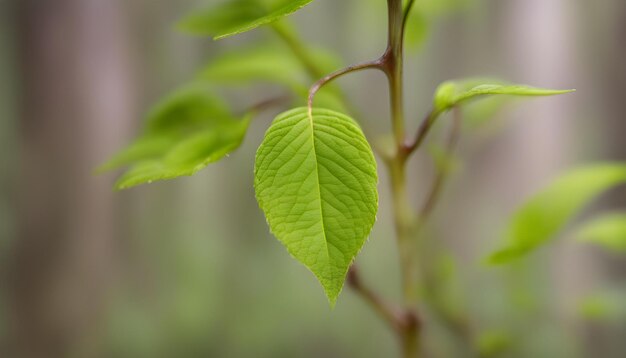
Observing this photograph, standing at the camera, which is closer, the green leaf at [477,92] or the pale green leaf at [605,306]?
the green leaf at [477,92]

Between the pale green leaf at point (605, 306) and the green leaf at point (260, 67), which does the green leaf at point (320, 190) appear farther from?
the pale green leaf at point (605, 306)

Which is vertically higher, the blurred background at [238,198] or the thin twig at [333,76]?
the thin twig at [333,76]

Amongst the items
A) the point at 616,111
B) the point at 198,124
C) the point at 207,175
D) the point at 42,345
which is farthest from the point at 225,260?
the point at 616,111

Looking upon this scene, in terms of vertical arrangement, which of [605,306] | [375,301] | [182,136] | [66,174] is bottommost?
[605,306]

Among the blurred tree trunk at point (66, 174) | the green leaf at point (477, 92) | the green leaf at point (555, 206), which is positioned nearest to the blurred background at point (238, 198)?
the blurred tree trunk at point (66, 174)

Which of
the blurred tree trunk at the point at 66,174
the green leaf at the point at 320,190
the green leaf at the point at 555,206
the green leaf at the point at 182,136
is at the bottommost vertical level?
the blurred tree trunk at the point at 66,174

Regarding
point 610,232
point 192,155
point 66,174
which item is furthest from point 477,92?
point 66,174

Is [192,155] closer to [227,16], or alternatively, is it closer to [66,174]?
[227,16]
